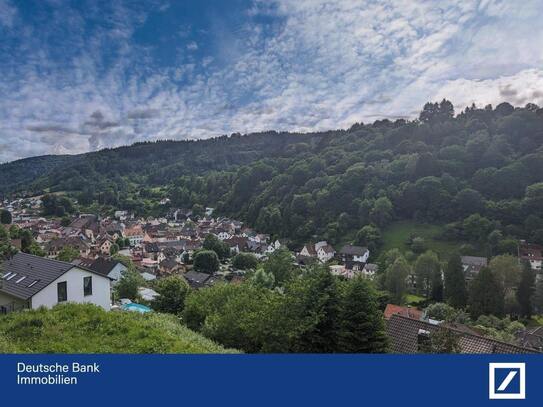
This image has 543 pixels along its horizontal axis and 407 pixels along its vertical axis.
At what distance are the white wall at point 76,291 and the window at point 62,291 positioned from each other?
0.11m

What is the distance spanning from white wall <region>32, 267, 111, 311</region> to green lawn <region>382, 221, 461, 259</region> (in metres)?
45.0

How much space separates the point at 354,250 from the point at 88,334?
50.4 m

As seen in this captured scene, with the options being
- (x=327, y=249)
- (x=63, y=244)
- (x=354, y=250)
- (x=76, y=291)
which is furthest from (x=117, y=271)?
(x=354, y=250)

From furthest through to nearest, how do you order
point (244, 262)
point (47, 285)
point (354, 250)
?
1. point (354, 250)
2. point (244, 262)
3. point (47, 285)

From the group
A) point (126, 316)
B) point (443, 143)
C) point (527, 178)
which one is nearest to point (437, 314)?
point (126, 316)

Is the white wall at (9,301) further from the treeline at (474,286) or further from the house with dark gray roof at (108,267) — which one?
the treeline at (474,286)

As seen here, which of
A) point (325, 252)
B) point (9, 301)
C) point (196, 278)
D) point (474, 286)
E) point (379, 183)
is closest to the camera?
point (9, 301)

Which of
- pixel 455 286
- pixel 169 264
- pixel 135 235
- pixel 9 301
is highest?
pixel 9 301

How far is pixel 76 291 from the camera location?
15727 mm

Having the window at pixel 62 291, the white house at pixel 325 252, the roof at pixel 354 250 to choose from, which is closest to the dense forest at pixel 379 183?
the roof at pixel 354 250

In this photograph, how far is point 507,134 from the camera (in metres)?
78.3

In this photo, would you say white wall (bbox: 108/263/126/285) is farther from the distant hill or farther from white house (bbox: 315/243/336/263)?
the distant hill

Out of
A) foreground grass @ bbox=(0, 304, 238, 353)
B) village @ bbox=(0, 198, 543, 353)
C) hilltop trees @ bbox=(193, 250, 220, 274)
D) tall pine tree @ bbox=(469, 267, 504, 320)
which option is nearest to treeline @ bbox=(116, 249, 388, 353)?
village @ bbox=(0, 198, 543, 353)

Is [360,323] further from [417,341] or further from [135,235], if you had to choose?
[135,235]
